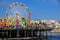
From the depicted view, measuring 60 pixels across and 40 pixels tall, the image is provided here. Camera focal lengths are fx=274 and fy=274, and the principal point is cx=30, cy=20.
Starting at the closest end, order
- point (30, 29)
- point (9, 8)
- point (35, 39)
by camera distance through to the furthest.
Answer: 1. point (35, 39)
2. point (30, 29)
3. point (9, 8)

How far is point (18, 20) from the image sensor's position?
310 feet

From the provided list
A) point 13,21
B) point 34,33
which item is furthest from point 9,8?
point 34,33

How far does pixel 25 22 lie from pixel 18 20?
2.54 meters

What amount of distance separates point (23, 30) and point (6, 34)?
5.87m

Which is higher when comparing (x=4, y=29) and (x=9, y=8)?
(x=9, y=8)

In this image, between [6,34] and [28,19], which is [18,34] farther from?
[28,19]

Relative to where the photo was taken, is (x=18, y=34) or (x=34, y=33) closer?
(x=18, y=34)

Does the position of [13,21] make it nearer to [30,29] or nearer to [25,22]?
[25,22]

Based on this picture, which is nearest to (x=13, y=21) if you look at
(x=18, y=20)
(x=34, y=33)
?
(x=18, y=20)

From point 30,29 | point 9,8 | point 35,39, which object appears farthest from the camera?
point 9,8

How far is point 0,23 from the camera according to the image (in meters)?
90.8

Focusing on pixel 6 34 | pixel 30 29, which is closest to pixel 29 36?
pixel 30 29

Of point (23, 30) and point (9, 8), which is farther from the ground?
point (9, 8)

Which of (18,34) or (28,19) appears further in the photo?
(28,19)
